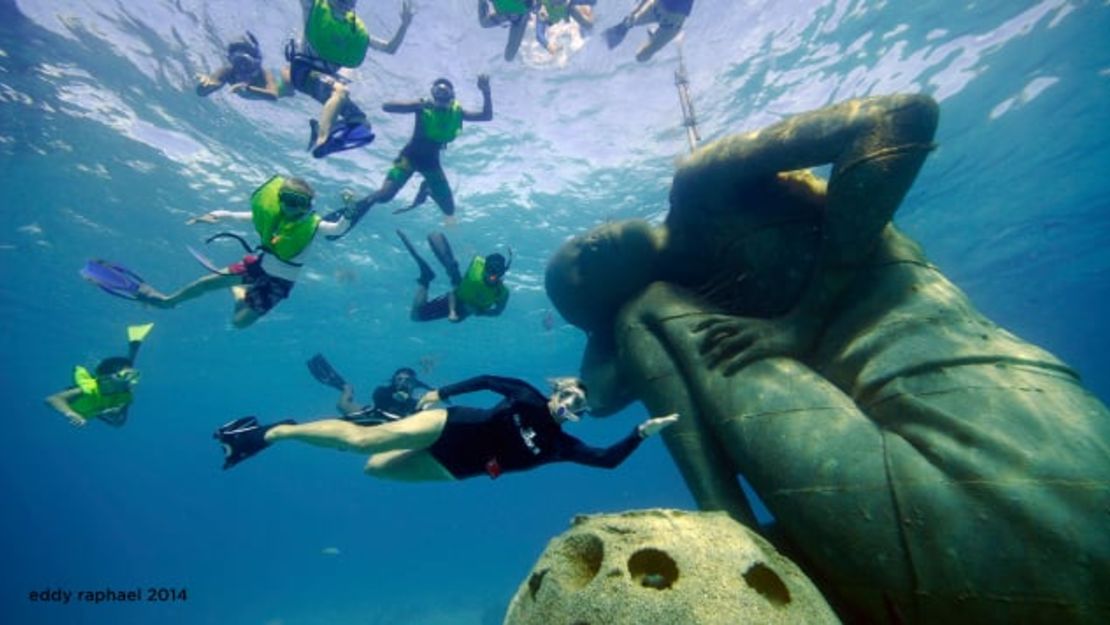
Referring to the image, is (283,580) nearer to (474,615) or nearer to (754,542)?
(474,615)

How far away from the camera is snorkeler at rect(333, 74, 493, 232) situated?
30.8ft

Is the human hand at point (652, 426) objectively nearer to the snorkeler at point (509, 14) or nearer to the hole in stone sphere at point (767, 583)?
the hole in stone sphere at point (767, 583)

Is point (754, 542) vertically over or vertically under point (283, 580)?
over

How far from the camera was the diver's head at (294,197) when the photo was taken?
21.7ft

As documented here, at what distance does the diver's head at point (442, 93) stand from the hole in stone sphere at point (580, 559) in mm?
Result: 8569

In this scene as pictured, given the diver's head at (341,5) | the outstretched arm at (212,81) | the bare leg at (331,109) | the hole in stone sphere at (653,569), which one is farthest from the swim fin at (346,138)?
the hole in stone sphere at (653,569)

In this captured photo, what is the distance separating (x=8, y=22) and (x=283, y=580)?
71755 millimetres

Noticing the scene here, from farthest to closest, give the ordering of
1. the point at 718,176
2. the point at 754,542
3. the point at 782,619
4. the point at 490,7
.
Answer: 1. the point at 490,7
2. the point at 718,176
3. the point at 754,542
4. the point at 782,619

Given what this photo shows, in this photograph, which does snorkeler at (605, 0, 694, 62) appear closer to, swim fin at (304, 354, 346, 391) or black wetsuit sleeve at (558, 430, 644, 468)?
black wetsuit sleeve at (558, 430, 644, 468)

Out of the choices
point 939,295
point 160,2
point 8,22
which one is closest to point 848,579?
point 939,295

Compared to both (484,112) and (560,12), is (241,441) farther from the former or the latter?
(560,12)

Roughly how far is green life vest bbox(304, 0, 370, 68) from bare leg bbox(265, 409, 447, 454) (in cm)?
558

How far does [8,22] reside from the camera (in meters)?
11.8

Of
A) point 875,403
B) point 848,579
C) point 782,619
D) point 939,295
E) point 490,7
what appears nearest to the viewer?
point 782,619
